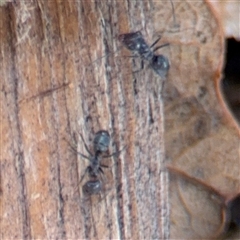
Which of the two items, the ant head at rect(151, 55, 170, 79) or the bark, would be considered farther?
the ant head at rect(151, 55, 170, 79)

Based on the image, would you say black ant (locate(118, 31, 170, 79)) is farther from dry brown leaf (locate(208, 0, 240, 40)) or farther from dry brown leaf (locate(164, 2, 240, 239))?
dry brown leaf (locate(208, 0, 240, 40))

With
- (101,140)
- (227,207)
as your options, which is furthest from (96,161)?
(227,207)

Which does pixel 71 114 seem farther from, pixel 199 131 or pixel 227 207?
pixel 227 207

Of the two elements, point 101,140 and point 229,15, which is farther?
point 229,15

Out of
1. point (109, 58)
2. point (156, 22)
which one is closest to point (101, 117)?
point (109, 58)

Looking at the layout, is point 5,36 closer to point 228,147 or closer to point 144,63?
point 144,63

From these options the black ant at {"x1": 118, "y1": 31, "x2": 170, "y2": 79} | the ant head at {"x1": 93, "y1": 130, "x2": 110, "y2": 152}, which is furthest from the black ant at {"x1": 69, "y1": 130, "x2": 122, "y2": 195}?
the black ant at {"x1": 118, "y1": 31, "x2": 170, "y2": 79}
